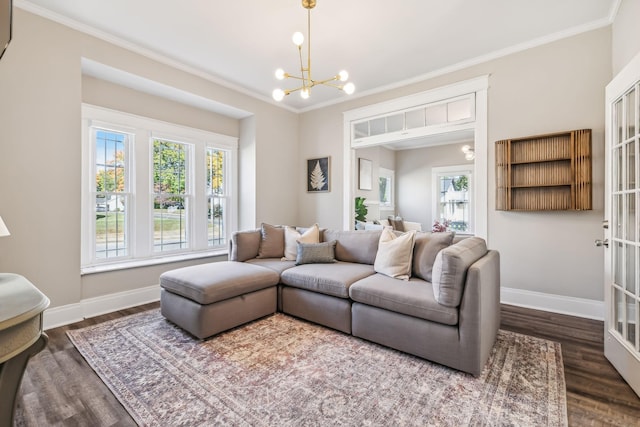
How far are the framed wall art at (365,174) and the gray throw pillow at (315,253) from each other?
3.01 meters

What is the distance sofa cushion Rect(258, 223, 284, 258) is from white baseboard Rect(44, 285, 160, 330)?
57.2 inches

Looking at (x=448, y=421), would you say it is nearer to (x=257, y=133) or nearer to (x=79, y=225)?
(x=79, y=225)

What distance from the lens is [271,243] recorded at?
3697mm

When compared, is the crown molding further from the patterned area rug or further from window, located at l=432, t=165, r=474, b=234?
window, located at l=432, t=165, r=474, b=234

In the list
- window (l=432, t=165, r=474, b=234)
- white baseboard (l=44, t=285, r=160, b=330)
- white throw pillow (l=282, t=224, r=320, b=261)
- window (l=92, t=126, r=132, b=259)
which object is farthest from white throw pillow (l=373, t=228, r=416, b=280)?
window (l=432, t=165, r=474, b=234)

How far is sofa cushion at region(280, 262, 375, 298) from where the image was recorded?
8.69 ft

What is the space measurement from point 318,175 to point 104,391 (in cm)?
392

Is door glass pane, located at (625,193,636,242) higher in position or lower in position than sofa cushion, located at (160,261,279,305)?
higher

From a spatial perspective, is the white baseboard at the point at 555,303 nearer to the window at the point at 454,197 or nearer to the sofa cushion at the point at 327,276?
the sofa cushion at the point at 327,276

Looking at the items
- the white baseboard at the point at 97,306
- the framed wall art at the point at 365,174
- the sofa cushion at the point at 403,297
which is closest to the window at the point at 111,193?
the white baseboard at the point at 97,306

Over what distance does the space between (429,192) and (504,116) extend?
3.93 metres

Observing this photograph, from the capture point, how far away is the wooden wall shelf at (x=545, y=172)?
291 cm

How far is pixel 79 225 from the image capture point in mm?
3018

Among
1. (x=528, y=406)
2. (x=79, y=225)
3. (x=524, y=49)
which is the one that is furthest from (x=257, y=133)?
(x=528, y=406)
